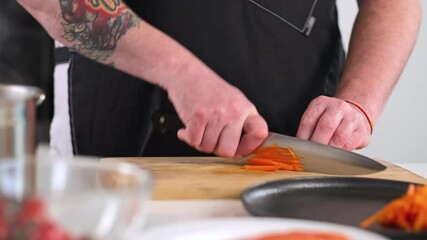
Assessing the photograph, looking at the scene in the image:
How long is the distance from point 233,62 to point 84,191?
98cm

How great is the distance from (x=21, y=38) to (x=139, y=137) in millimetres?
1754

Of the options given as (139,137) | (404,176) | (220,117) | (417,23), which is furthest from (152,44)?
(417,23)

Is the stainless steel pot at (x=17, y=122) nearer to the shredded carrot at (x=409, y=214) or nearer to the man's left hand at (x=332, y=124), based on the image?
the shredded carrot at (x=409, y=214)

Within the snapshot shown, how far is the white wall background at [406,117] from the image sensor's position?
115 inches

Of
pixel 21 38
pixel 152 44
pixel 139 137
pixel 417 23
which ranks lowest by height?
pixel 21 38

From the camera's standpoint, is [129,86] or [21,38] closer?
[129,86]

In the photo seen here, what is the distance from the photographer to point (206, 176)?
1160mm

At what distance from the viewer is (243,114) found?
125 centimetres

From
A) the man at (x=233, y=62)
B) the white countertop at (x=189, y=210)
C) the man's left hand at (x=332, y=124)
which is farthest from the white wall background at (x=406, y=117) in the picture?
the white countertop at (x=189, y=210)

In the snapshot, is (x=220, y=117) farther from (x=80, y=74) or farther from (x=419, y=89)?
(x=419, y=89)

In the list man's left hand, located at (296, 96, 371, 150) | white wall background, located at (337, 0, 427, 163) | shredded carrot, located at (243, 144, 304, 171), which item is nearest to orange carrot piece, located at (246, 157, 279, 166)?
shredded carrot, located at (243, 144, 304, 171)

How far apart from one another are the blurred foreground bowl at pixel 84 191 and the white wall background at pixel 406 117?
239 cm

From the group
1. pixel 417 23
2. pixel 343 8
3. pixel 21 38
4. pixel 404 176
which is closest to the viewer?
pixel 404 176

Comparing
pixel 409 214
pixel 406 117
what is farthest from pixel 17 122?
pixel 406 117
